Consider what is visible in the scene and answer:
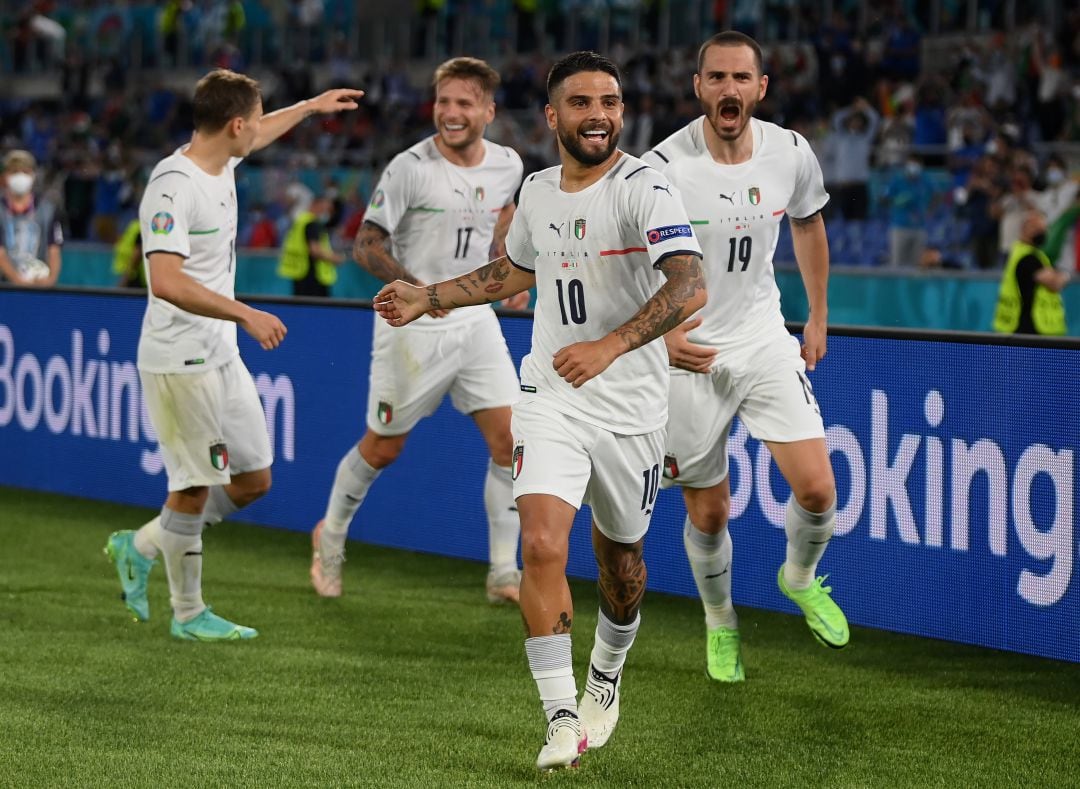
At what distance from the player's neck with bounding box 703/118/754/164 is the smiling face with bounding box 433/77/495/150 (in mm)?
1647

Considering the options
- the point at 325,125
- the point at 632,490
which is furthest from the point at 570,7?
the point at 632,490

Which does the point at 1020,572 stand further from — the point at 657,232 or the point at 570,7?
the point at 570,7

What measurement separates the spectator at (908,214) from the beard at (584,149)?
871 cm

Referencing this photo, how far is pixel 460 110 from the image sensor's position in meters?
7.21

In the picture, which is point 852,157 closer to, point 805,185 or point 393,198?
point 393,198

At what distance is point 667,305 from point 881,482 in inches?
95.1

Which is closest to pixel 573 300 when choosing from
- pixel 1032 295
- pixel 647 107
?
pixel 1032 295

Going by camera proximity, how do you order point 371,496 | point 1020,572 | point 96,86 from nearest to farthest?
1. point 1020,572
2. point 371,496
3. point 96,86

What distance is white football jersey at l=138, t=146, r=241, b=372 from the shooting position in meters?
6.11

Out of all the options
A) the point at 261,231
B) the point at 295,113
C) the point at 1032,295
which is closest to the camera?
the point at 295,113

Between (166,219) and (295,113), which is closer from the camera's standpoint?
(166,219)

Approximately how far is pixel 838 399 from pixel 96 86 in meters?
23.0

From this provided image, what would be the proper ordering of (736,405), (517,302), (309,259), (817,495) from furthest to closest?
(309,259) < (517,302) < (736,405) < (817,495)

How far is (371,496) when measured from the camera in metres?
8.92
